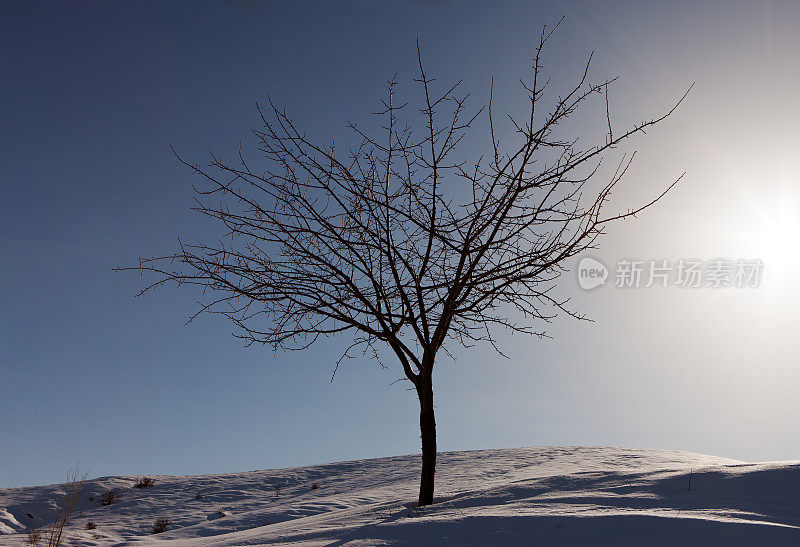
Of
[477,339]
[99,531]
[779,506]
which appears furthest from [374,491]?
[779,506]

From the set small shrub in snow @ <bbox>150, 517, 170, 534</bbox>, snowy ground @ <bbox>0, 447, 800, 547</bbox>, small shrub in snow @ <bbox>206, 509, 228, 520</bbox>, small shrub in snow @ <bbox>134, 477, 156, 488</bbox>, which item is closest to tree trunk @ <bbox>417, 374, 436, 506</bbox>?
snowy ground @ <bbox>0, 447, 800, 547</bbox>

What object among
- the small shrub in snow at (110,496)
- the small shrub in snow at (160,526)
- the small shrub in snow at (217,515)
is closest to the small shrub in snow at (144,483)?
the small shrub in snow at (110,496)

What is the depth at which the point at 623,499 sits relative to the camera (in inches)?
157

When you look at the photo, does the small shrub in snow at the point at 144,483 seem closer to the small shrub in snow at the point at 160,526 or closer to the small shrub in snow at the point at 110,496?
the small shrub in snow at the point at 110,496

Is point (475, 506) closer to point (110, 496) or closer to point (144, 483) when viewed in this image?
point (110, 496)

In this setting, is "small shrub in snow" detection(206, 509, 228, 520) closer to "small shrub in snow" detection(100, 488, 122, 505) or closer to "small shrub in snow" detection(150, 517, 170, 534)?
"small shrub in snow" detection(150, 517, 170, 534)

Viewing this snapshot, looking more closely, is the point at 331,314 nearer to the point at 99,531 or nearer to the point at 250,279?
the point at 250,279

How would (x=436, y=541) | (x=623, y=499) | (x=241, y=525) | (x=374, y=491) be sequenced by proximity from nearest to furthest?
1. (x=436, y=541)
2. (x=623, y=499)
3. (x=241, y=525)
4. (x=374, y=491)

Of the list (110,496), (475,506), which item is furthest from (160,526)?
(475,506)

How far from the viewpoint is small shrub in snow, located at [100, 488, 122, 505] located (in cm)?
1137

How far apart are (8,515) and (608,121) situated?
12.0 m

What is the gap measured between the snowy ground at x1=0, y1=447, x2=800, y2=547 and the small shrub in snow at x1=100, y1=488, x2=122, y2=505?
0.18 metres

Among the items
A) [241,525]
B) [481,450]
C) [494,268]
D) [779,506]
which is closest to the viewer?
[779,506]

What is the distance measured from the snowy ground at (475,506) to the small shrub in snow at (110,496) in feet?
0.58
